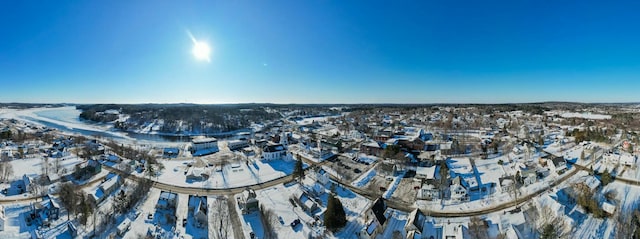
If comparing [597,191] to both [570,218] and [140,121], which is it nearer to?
[570,218]

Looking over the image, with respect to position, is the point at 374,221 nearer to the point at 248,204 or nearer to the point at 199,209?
the point at 248,204

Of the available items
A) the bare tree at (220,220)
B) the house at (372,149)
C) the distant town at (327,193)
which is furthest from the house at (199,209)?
the house at (372,149)

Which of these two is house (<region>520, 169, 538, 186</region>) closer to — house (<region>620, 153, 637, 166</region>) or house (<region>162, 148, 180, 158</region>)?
house (<region>620, 153, 637, 166</region>)

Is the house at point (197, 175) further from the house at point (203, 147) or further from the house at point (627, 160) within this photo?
the house at point (627, 160)

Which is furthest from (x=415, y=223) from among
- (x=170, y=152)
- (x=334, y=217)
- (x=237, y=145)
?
(x=170, y=152)

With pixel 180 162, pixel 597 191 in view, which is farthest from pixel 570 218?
pixel 180 162

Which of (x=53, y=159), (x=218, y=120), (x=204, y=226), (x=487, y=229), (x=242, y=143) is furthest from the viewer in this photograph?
(x=218, y=120)

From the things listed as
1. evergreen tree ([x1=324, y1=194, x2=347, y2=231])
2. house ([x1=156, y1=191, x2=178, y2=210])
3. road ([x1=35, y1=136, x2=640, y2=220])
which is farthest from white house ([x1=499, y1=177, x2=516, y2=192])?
house ([x1=156, y1=191, x2=178, y2=210])
